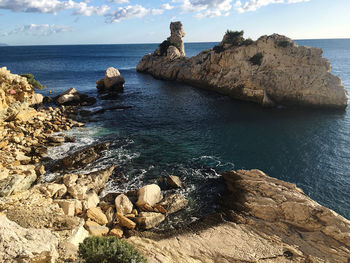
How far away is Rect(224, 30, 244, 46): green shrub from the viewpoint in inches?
2274

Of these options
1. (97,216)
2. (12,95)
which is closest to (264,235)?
(97,216)

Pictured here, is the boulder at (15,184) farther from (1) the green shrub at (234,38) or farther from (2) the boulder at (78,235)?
(1) the green shrub at (234,38)

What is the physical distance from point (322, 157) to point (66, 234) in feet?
93.0

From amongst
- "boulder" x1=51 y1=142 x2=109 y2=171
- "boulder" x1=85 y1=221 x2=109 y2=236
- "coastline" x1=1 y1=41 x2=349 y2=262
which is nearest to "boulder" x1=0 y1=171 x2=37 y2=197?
"coastline" x1=1 y1=41 x2=349 y2=262

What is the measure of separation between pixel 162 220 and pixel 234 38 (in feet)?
176

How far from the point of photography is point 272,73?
5062 cm

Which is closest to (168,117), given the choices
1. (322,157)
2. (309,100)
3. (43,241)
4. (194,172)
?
(194,172)

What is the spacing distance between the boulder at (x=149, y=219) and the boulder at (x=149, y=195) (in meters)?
1.22

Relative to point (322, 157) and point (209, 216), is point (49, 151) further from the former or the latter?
point (322, 157)

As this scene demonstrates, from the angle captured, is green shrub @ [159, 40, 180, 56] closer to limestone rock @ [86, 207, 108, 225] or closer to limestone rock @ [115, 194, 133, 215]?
limestone rock @ [115, 194, 133, 215]

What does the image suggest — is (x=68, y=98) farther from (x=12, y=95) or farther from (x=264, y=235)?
(x=264, y=235)

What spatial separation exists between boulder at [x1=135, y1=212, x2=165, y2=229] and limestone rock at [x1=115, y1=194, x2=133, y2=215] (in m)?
1.13

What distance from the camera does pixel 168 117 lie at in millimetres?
42438

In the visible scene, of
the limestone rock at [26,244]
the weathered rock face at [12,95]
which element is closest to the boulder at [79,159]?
the limestone rock at [26,244]
